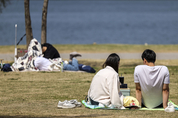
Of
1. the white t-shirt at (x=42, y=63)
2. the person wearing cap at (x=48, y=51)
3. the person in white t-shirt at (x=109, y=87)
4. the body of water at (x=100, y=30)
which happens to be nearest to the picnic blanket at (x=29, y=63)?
the white t-shirt at (x=42, y=63)

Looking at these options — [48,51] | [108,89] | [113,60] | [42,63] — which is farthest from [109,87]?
[48,51]

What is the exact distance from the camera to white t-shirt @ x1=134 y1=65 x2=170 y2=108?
6.04 m

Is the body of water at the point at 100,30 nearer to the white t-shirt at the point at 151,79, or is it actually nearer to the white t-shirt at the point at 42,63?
the white t-shirt at the point at 42,63

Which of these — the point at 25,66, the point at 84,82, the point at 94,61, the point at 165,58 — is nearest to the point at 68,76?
the point at 84,82

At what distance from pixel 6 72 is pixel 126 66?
462 centimetres

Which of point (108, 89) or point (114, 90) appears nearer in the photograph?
point (114, 90)

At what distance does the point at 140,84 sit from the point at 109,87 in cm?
59

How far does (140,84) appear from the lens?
20.3 ft

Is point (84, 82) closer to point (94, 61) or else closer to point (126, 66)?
point (126, 66)

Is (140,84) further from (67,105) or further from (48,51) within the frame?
(48,51)

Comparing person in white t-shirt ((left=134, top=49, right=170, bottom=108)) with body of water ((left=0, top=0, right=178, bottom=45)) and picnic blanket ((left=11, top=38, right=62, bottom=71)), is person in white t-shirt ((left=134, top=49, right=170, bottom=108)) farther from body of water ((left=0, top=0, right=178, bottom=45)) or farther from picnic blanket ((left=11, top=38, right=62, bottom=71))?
body of water ((left=0, top=0, right=178, bottom=45))

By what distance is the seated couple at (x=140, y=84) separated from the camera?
604 centimetres

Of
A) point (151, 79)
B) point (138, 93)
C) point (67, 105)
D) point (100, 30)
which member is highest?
point (100, 30)

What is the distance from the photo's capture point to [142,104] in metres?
6.48
